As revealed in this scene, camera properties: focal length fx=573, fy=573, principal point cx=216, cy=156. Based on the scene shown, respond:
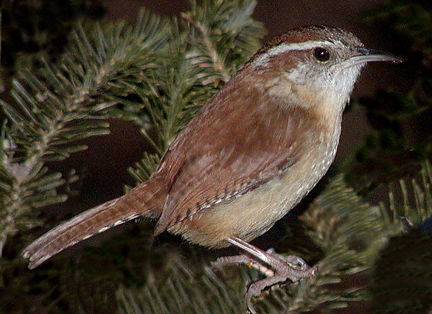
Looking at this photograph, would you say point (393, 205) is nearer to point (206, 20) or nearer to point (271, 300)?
point (271, 300)

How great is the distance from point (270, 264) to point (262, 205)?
0.82 ft

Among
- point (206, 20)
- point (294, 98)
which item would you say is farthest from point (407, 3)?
point (206, 20)

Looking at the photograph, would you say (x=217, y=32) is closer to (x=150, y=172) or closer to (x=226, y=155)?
(x=226, y=155)

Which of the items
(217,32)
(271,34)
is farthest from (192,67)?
(271,34)

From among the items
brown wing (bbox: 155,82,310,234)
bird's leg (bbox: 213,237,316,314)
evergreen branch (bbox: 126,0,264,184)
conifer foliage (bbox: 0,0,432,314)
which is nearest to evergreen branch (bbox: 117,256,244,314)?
conifer foliage (bbox: 0,0,432,314)

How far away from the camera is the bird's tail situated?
6.47 feet

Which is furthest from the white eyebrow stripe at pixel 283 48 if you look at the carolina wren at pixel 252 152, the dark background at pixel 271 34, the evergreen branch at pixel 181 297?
the dark background at pixel 271 34

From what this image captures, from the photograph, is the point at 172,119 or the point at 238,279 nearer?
the point at 238,279

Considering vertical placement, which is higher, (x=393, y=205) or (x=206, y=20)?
(x=206, y=20)

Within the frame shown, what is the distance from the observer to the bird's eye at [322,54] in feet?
7.59

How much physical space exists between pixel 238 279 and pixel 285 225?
435mm

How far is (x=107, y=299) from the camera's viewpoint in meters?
1.79

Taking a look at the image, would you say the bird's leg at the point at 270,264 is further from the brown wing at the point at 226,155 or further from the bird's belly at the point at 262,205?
the brown wing at the point at 226,155

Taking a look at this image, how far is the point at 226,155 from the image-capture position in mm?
2182
